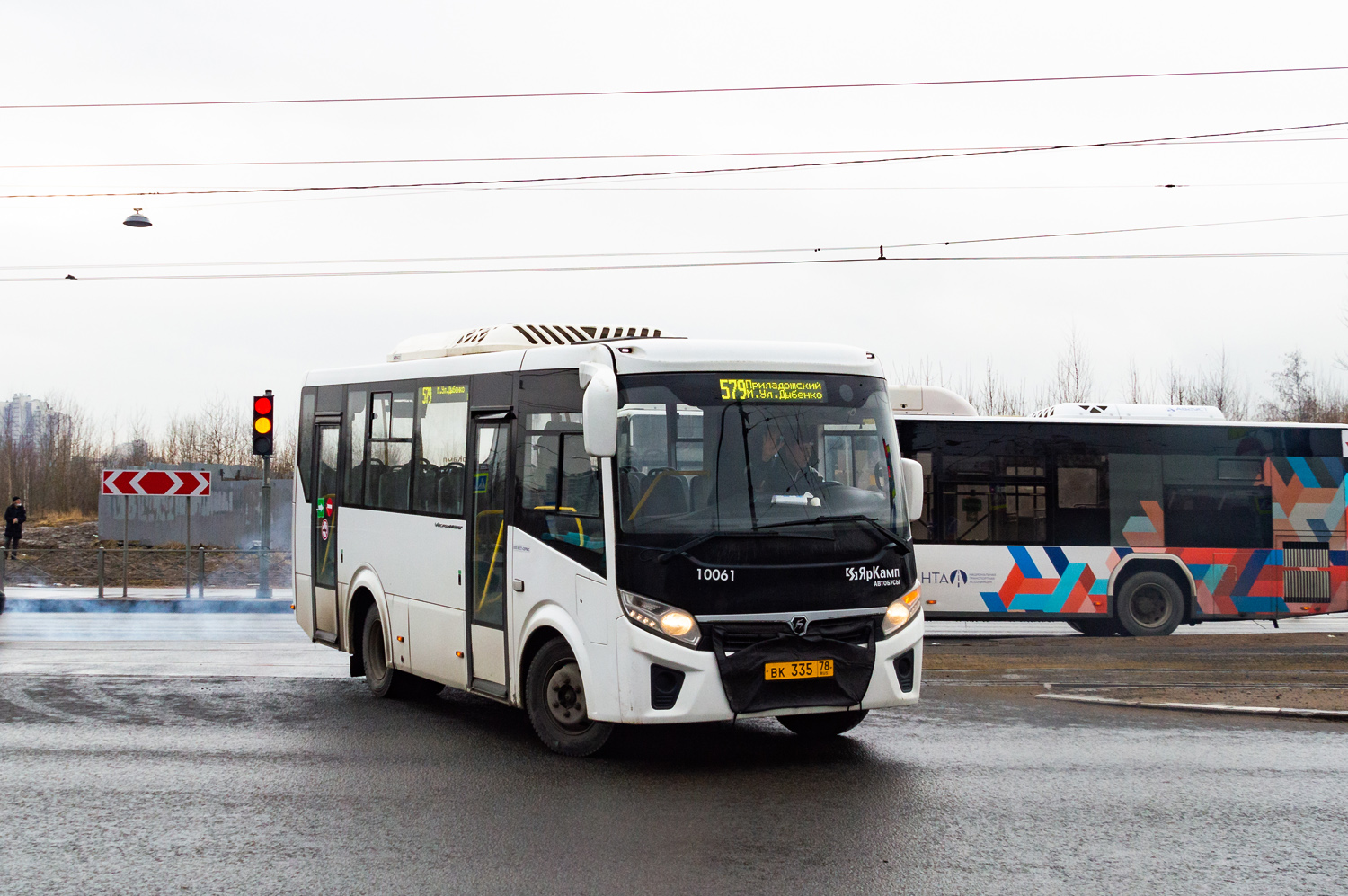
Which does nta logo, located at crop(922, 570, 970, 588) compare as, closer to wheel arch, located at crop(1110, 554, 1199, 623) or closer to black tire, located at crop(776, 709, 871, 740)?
wheel arch, located at crop(1110, 554, 1199, 623)

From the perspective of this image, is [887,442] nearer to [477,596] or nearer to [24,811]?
[477,596]

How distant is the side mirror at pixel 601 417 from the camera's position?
8.01 meters

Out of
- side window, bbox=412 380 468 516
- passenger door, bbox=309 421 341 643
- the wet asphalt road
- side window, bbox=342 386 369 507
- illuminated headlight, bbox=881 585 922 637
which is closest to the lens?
the wet asphalt road

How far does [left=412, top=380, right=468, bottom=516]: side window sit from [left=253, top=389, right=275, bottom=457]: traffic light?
42.6 feet

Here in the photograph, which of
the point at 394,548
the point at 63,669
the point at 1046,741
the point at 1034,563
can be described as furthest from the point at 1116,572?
the point at 63,669

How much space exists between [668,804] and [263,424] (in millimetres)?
17192

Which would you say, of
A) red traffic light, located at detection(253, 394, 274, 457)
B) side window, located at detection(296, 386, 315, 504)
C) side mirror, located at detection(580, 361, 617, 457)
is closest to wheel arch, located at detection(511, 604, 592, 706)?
side mirror, located at detection(580, 361, 617, 457)

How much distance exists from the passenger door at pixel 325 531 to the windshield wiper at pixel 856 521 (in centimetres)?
533

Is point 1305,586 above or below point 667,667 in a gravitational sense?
below

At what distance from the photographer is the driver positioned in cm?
836

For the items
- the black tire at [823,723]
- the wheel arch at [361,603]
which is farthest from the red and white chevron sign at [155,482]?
the black tire at [823,723]

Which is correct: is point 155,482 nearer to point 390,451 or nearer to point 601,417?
point 390,451

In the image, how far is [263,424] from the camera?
22.9 meters

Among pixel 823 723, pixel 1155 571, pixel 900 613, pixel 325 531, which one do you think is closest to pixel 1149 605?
pixel 1155 571
